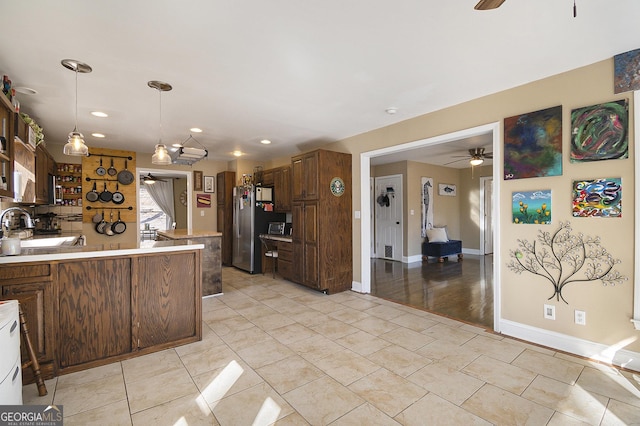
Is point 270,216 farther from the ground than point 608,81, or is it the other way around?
point 608,81

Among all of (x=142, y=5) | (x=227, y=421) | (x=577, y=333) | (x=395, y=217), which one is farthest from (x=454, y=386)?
(x=395, y=217)

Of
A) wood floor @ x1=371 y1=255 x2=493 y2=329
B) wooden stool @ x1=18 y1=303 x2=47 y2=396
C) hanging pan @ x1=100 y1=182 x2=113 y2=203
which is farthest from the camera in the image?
hanging pan @ x1=100 y1=182 x2=113 y2=203

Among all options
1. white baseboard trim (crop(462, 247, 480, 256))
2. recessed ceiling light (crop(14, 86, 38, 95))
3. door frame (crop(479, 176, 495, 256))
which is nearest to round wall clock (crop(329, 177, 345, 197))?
recessed ceiling light (crop(14, 86, 38, 95))

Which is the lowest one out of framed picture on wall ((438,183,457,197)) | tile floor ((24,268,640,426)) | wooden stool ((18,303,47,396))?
tile floor ((24,268,640,426))

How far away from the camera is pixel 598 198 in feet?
8.04

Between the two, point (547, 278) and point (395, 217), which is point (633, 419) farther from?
point (395, 217)

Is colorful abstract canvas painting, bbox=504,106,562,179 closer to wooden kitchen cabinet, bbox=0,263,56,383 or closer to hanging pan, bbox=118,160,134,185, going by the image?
wooden kitchen cabinet, bbox=0,263,56,383

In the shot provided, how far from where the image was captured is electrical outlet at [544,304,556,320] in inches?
106

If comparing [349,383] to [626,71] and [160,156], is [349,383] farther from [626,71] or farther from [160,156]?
[626,71]

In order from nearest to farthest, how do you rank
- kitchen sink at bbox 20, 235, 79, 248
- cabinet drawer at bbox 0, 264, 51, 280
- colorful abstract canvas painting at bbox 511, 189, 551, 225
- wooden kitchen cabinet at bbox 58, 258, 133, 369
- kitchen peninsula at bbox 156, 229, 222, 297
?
1. cabinet drawer at bbox 0, 264, 51, 280
2. wooden kitchen cabinet at bbox 58, 258, 133, 369
3. colorful abstract canvas painting at bbox 511, 189, 551, 225
4. kitchen sink at bbox 20, 235, 79, 248
5. kitchen peninsula at bbox 156, 229, 222, 297

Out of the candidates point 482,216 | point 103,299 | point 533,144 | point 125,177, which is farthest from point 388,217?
point 103,299

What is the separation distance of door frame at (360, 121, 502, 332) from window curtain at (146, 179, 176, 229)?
7.19m

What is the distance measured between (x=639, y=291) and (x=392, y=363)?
1972 mm

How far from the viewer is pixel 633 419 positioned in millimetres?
1781
